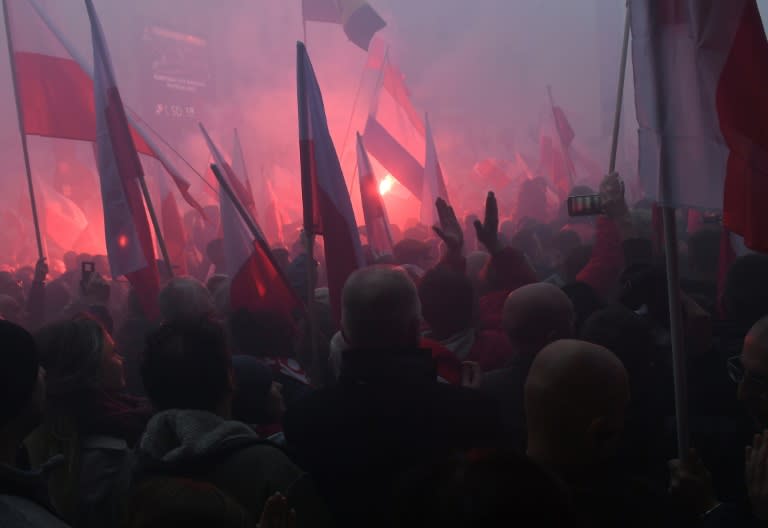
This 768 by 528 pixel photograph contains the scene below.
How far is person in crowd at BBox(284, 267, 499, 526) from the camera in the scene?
167 centimetres

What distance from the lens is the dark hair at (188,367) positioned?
1.87m

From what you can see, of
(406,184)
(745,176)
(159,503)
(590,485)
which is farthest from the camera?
(406,184)

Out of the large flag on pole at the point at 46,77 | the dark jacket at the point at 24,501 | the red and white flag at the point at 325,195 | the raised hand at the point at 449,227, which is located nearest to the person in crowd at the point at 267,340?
the red and white flag at the point at 325,195

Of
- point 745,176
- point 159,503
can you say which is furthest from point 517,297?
point 159,503

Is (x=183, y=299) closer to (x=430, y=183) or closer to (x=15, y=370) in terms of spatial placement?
(x=15, y=370)

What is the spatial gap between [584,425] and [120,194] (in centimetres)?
321

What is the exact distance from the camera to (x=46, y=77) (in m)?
4.72

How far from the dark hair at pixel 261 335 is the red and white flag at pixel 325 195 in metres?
0.35

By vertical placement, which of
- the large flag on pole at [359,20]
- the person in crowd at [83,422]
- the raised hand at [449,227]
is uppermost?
the large flag on pole at [359,20]

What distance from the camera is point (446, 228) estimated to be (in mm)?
3203

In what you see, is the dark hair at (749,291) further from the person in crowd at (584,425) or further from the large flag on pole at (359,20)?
the large flag on pole at (359,20)

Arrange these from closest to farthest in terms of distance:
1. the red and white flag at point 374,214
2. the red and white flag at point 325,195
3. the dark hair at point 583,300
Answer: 1. the dark hair at point 583,300
2. the red and white flag at point 325,195
3. the red and white flag at point 374,214

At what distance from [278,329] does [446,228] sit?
88 cm

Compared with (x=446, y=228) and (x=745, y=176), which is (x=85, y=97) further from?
(x=745, y=176)
